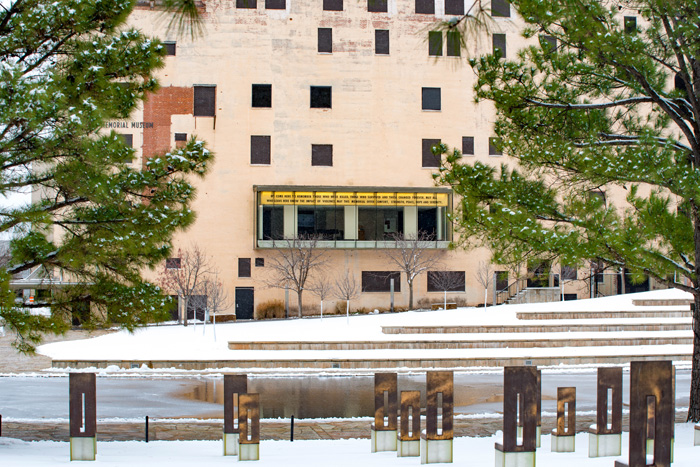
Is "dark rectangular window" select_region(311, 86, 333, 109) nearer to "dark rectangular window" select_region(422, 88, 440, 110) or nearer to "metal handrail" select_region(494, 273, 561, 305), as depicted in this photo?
"dark rectangular window" select_region(422, 88, 440, 110)

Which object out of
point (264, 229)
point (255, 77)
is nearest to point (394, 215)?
point (264, 229)

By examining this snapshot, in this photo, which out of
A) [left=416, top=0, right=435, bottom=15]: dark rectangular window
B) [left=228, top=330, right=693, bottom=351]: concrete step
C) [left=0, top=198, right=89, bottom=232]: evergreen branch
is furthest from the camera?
[left=416, top=0, right=435, bottom=15]: dark rectangular window

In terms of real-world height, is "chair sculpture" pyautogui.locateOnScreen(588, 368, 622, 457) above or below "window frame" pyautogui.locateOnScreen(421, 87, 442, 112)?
below

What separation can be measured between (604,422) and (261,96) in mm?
31656

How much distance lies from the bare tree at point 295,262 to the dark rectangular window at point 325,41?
31.7ft

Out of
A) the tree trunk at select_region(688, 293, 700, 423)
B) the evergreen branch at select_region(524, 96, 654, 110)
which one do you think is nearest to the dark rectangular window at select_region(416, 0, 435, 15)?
the evergreen branch at select_region(524, 96, 654, 110)

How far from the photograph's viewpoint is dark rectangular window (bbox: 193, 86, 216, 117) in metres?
38.7

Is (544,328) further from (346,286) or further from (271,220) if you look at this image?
(271,220)

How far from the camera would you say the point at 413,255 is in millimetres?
38094

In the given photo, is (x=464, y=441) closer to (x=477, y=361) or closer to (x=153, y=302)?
(x=153, y=302)

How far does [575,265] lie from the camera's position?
11453 mm

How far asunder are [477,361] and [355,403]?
7.01 m

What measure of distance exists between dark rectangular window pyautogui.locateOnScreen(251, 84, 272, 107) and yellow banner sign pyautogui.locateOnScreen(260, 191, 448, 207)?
4.44 m

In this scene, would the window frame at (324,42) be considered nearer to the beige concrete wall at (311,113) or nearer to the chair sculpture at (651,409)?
the beige concrete wall at (311,113)
